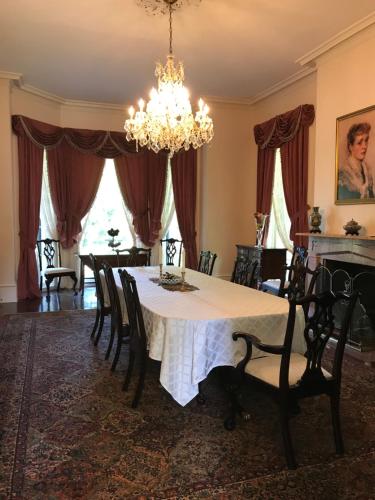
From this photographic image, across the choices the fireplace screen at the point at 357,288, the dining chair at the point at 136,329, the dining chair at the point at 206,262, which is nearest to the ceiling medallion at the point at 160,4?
the dining chair at the point at 206,262

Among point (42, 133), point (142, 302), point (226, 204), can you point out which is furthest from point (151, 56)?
point (142, 302)

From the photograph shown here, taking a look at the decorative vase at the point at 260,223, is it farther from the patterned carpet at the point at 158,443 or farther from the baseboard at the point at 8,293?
the baseboard at the point at 8,293

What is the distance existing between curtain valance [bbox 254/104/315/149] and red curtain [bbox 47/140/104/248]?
2.82 m

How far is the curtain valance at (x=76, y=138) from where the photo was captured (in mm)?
6172

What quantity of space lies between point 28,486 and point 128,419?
0.77m

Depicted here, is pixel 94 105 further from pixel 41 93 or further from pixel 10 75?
pixel 10 75

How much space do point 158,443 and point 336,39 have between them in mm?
4547

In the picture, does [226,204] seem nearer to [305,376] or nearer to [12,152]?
[12,152]

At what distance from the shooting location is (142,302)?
2949 mm

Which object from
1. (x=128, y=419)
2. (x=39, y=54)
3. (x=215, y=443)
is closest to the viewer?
(x=215, y=443)

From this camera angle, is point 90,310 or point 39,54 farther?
point 90,310

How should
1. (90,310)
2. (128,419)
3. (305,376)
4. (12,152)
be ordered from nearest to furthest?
1. (305,376)
2. (128,419)
3. (90,310)
4. (12,152)

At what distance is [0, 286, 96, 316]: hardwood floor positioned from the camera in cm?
558

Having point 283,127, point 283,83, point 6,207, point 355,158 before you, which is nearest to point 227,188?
point 283,127
